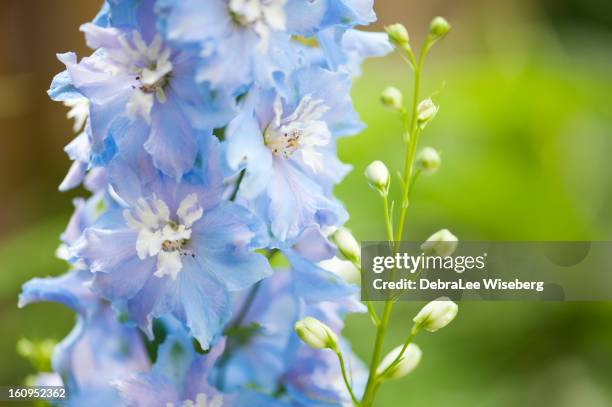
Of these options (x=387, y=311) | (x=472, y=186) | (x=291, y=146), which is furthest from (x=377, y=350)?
(x=472, y=186)

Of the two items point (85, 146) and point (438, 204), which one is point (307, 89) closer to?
point (85, 146)

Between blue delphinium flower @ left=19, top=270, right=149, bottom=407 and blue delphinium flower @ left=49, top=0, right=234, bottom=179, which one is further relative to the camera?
blue delphinium flower @ left=19, top=270, right=149, bottom=407

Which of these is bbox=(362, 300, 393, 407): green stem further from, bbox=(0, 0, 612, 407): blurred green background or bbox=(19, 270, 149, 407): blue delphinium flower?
bbox=(0, 0, 612, 407): blurred green background

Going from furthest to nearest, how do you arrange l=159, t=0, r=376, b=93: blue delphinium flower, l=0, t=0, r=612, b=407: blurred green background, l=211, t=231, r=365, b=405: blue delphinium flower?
l=0, t=0, r=612, b=407: blurred green background, l=211, t=231, r=365, b=405: blue delphinium flower, l=159, t=0, r=376, b=93: blue delphinium flower

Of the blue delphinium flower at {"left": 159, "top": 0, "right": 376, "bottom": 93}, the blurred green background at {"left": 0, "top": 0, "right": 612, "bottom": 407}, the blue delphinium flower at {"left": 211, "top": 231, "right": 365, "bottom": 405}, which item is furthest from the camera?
the blurred green background at {"left": 0, "top": 0, "right": 612, "bottom": 407}

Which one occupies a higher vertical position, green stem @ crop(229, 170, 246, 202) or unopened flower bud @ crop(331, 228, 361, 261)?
green stem @ crop(229, 170, 246, 202)

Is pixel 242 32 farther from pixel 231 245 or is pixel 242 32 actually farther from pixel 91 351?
pixel 91 351

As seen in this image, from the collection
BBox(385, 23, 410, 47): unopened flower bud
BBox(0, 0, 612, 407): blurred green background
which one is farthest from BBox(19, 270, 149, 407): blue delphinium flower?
BBox(0, 0, 612, 407): blurred green background
